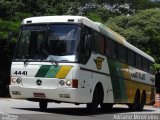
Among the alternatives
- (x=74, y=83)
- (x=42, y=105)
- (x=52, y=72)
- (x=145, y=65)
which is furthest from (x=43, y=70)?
(x=145, y=65)

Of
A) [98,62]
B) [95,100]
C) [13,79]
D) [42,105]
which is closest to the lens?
[13,79]

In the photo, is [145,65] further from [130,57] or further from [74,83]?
[74,83]

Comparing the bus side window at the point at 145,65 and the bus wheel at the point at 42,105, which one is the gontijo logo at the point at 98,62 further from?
the bus side window at the point at 145,65

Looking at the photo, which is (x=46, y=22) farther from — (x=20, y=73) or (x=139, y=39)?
(x=139, y=39)

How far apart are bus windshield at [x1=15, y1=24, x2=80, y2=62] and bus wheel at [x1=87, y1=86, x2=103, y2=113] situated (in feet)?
7.29

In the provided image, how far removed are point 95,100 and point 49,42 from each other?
9.41 ft

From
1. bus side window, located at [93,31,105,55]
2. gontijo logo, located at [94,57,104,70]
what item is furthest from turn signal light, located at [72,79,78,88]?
bus side window, located at [93,31,105,55]

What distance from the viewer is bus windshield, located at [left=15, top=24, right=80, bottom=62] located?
15.7m

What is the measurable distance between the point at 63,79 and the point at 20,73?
5.13ft

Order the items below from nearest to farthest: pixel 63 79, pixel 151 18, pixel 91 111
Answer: pixel 63 79
pixel 91 111
pixel 151 18

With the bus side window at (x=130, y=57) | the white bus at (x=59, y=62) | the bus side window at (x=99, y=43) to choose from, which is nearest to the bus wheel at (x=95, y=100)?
the white bus at (x=59, y=62)

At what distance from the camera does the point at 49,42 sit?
16.0m

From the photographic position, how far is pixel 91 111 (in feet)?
→ 56.7

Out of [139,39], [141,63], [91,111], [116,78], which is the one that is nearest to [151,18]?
[139,39]
